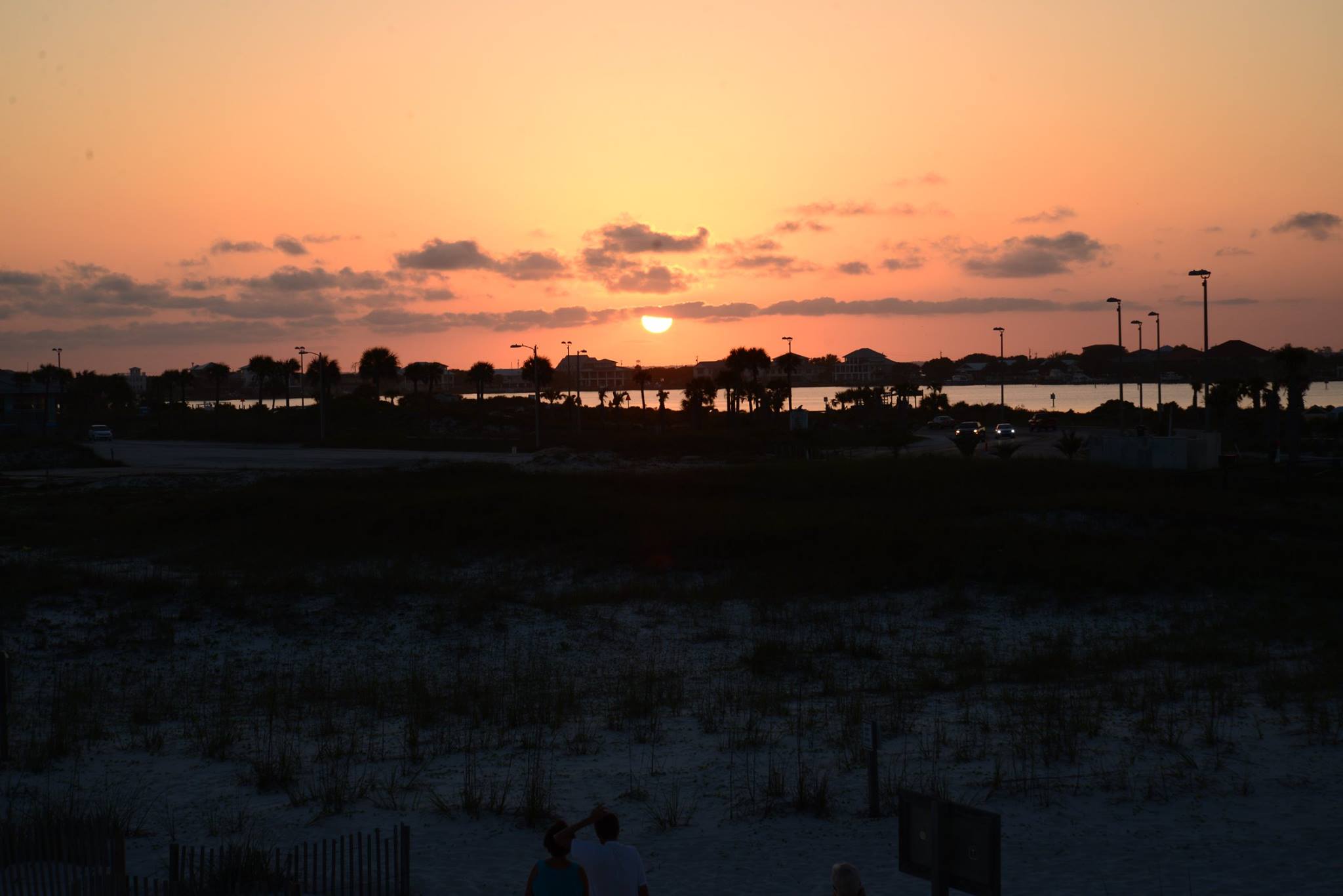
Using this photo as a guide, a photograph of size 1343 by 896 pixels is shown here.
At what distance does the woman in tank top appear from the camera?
6.96m

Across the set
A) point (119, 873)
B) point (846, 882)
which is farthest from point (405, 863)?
point (846, 882)

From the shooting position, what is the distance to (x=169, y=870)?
9281mm

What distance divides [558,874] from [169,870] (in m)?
4.36

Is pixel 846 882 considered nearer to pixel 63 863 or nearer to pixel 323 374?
pixel 63 863

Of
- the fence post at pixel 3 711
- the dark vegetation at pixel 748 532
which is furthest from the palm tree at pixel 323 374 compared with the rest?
the fence post at pixel 3 711

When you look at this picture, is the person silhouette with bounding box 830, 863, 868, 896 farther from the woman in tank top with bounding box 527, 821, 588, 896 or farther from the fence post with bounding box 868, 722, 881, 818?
the fence post with bounding box 868, 722, 881, 818

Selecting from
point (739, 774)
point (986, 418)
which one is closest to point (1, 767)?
point (739, 774)

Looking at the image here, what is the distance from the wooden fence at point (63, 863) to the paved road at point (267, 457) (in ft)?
164

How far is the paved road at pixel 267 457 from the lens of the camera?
64.8 meters

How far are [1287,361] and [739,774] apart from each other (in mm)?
65686

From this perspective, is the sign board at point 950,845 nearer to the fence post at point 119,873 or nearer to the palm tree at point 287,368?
the fence post at point 119,873

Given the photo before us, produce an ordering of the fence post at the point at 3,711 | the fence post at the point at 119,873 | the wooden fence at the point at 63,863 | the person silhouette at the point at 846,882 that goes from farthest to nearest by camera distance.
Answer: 1. the fence post at the point at 3,711
2. the wooden fence at the point at 63,863
3. the fence post at the point at 119,873
4. the person silhouette at the point at 846,882

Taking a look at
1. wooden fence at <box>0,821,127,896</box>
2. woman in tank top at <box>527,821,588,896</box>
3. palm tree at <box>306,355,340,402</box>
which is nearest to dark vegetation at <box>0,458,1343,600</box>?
wooden fence at <box>0,821,127,896</box>

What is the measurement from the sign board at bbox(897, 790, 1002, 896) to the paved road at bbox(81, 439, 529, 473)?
5451 cm
